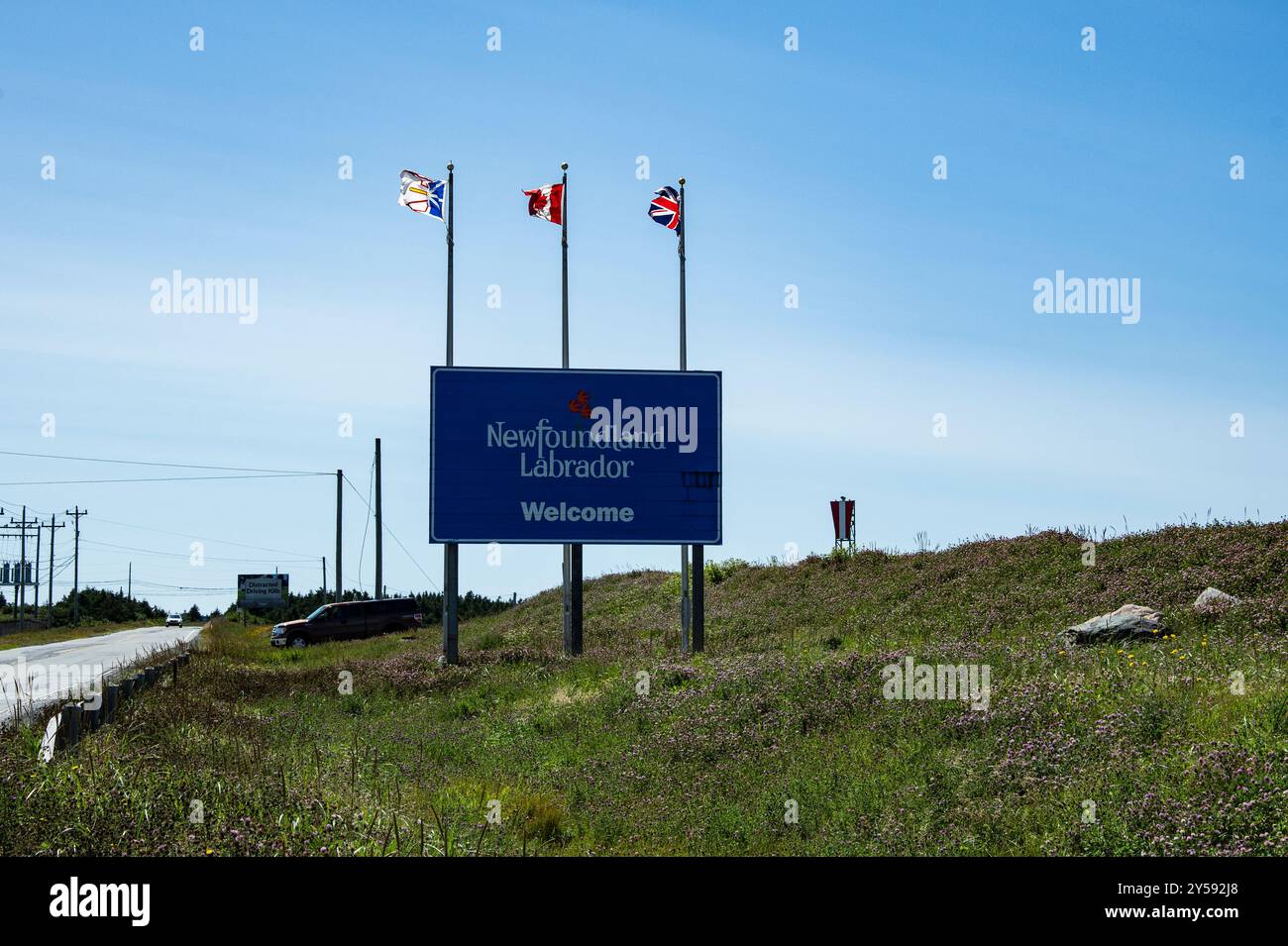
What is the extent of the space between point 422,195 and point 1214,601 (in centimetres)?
2028

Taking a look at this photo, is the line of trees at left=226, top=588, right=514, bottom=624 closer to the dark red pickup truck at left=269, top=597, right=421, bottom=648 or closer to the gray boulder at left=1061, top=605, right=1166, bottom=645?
the dark red pickup truck at left=269, top=597, right=421, bottom=648

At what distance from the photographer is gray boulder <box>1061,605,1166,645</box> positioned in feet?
59.5

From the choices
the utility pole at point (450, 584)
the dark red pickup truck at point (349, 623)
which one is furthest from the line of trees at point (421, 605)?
the utility pole at point (450, 584)

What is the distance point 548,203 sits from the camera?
29.6 metres

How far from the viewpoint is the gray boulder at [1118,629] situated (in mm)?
18141

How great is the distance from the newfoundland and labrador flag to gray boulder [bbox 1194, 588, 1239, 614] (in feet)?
64.0

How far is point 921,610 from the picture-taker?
26375 millimetres

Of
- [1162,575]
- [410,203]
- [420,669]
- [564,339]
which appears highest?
[410,203]

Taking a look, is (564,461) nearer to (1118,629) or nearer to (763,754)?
(1118,629)

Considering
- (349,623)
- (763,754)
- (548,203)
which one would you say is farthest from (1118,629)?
(349,623)

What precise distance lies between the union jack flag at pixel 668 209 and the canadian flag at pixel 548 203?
297 cm
